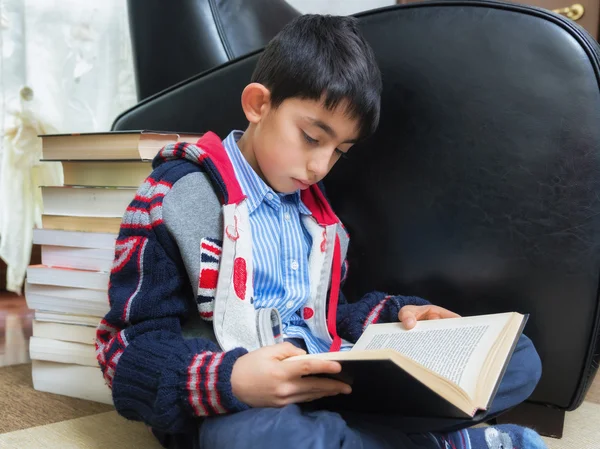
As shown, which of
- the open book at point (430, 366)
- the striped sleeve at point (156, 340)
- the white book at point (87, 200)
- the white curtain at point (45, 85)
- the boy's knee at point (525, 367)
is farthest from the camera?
the white curtain at point (45, 85)

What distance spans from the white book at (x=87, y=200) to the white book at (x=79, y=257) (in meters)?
0.06

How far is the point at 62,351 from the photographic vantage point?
1002 mm

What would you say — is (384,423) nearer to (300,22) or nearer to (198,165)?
(198,165)

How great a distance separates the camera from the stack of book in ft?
3.20

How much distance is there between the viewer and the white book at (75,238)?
0.99m

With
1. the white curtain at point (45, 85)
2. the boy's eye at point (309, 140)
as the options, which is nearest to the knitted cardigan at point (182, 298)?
the boy's eye at point (309, 140)

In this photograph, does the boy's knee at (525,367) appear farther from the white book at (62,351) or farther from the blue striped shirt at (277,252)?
the white book at (62,351)

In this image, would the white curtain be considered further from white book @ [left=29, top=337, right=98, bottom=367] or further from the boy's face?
the boy's face

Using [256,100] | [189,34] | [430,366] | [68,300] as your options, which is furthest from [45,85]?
[430,366]

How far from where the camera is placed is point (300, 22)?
0.81 m

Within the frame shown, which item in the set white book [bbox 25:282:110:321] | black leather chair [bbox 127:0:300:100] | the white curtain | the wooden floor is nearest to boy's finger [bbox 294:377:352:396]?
white book [bbox 25:282:110:321]

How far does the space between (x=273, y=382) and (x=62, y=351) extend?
0.55 metres

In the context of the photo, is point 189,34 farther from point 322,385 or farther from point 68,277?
point 322,385

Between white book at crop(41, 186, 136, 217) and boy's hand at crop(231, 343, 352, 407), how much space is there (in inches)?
18.0
